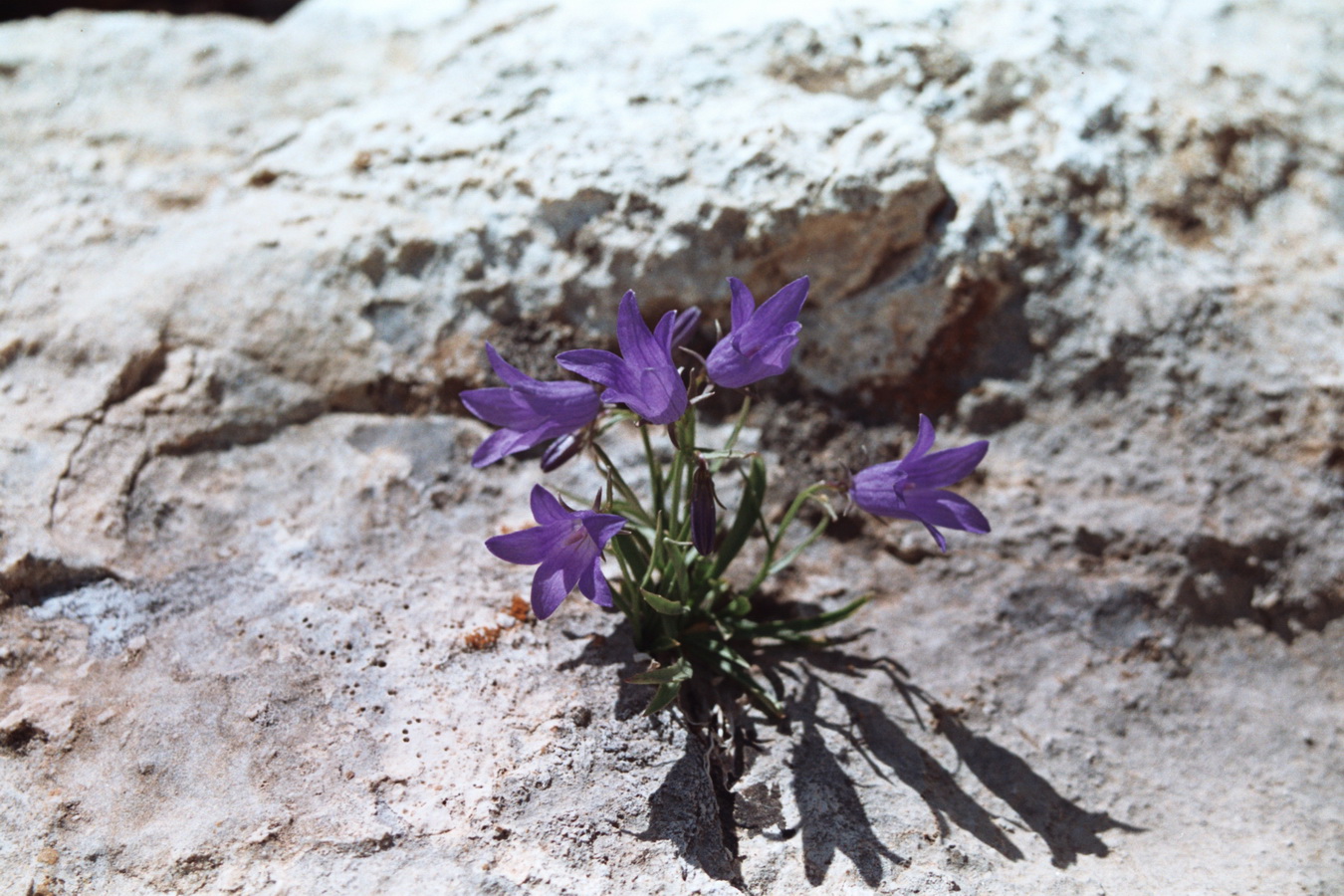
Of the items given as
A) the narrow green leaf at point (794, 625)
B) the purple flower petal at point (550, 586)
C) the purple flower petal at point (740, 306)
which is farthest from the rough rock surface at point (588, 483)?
the purple flower petal at point (740, 306)

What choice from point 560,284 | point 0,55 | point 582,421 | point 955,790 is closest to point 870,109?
point 560,284

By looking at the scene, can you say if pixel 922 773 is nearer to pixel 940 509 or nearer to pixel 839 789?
pixel 839 789

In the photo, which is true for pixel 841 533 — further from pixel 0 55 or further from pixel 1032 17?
pixel 0 55

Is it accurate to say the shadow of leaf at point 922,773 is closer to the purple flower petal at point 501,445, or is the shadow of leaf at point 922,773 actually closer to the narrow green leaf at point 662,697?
the narrow green leaf at point 662,697

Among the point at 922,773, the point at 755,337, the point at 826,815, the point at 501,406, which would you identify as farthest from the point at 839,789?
the point at 501,406

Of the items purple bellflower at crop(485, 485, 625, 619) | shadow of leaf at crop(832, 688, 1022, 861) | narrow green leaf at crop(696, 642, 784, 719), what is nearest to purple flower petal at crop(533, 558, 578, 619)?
purple bellflower at crop(485, 485, 625, 619)

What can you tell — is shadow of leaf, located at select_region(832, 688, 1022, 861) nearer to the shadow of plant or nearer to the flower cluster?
the shadow of plant
